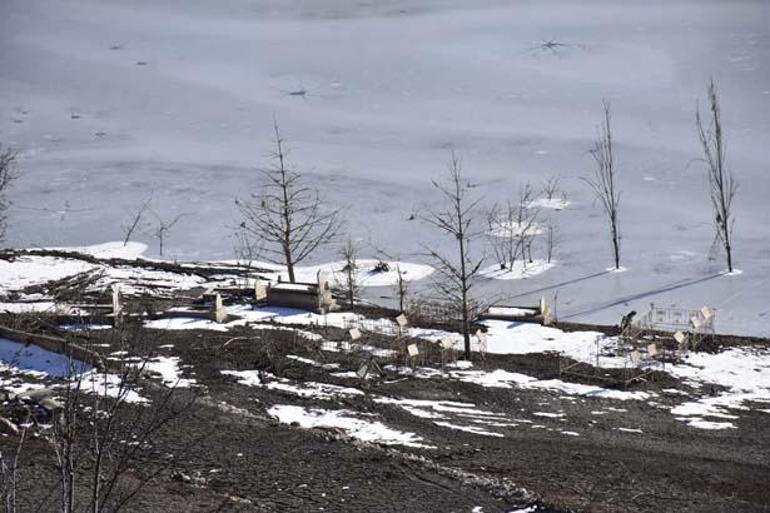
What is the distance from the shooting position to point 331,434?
17141mm

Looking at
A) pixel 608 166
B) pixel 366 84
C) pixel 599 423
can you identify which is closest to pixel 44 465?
pixel 599 423

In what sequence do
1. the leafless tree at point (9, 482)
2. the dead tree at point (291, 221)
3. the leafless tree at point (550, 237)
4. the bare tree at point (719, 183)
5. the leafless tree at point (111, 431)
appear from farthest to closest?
the dead tree at point (291, 221), the leafless tree at point (550, 237), the bare tree at point (719, 183), the leafless tree at point (111, 431), the leafless tree at point (9, 482)

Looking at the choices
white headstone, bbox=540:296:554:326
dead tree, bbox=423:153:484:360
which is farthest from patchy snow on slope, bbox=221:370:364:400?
white headstone, bbox=540:296:554:326

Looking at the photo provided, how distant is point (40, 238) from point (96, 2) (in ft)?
104

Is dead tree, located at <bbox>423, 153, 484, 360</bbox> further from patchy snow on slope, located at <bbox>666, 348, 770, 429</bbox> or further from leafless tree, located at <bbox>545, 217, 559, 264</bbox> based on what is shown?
patchy snow on slope, located at <bbox>666, 348, 770, 429</bbox>

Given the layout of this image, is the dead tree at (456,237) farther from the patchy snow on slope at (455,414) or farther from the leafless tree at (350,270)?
the patchy snow on slope at (455,414)

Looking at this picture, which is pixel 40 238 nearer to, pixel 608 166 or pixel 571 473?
pixel 608 166

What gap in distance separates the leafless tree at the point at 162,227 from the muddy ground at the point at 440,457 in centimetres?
1169

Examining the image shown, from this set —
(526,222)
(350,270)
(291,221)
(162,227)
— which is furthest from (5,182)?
(526,222)

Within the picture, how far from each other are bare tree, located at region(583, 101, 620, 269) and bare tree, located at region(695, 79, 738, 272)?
2602 mm

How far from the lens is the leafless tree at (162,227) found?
3244 cm

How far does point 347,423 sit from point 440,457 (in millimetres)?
2173

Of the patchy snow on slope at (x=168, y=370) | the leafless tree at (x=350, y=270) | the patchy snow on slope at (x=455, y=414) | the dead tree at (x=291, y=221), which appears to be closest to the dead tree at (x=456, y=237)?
the leafless tree at (x=350, y=270)

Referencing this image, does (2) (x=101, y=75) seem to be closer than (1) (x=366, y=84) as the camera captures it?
No
